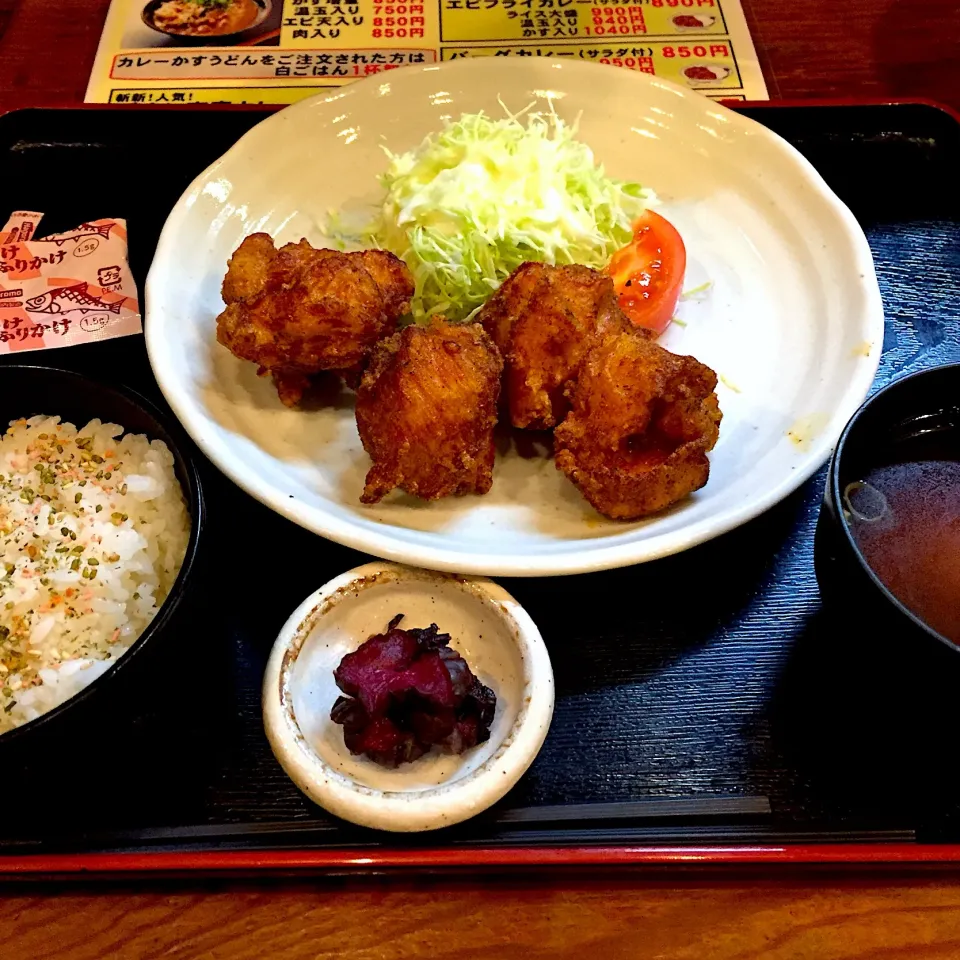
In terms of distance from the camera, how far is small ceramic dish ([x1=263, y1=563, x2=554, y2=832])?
162 cm

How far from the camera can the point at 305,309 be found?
2.19 metres

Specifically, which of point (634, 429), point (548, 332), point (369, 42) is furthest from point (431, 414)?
point (369, 42)

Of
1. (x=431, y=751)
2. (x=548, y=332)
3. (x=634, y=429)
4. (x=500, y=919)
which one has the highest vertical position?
(x=548, y=332)

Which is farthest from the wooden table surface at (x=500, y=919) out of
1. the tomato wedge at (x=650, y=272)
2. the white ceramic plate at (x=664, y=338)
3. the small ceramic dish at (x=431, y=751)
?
the tomato wedge at (x=650, y=272)

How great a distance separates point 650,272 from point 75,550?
184cm

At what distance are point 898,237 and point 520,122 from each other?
141 centimetres

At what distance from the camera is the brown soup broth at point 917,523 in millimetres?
1691

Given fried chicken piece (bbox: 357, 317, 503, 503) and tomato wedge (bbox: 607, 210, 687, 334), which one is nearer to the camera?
fried chicken piece (bbox: 357, 317, 503, 503)

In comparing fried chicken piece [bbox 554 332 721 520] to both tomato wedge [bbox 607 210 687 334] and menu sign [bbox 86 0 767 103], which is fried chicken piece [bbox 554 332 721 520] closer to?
tomato wedge [bbox 607 210 687 334]

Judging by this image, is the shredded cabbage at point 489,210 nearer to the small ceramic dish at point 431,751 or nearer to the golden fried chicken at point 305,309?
the golden fried chicken at point 305,309

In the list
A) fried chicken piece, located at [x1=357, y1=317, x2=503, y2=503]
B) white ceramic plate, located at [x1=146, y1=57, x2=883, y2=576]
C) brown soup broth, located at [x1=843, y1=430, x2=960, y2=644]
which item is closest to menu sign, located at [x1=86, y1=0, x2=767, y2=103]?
white ceramic plate, located at [x1=146, y1=57, x2=883, y2=576]

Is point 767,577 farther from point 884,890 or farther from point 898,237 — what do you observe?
point 898,237

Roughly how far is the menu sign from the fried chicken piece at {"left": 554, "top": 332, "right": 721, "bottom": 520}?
205cm

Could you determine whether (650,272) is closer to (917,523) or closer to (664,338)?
(664,338)
